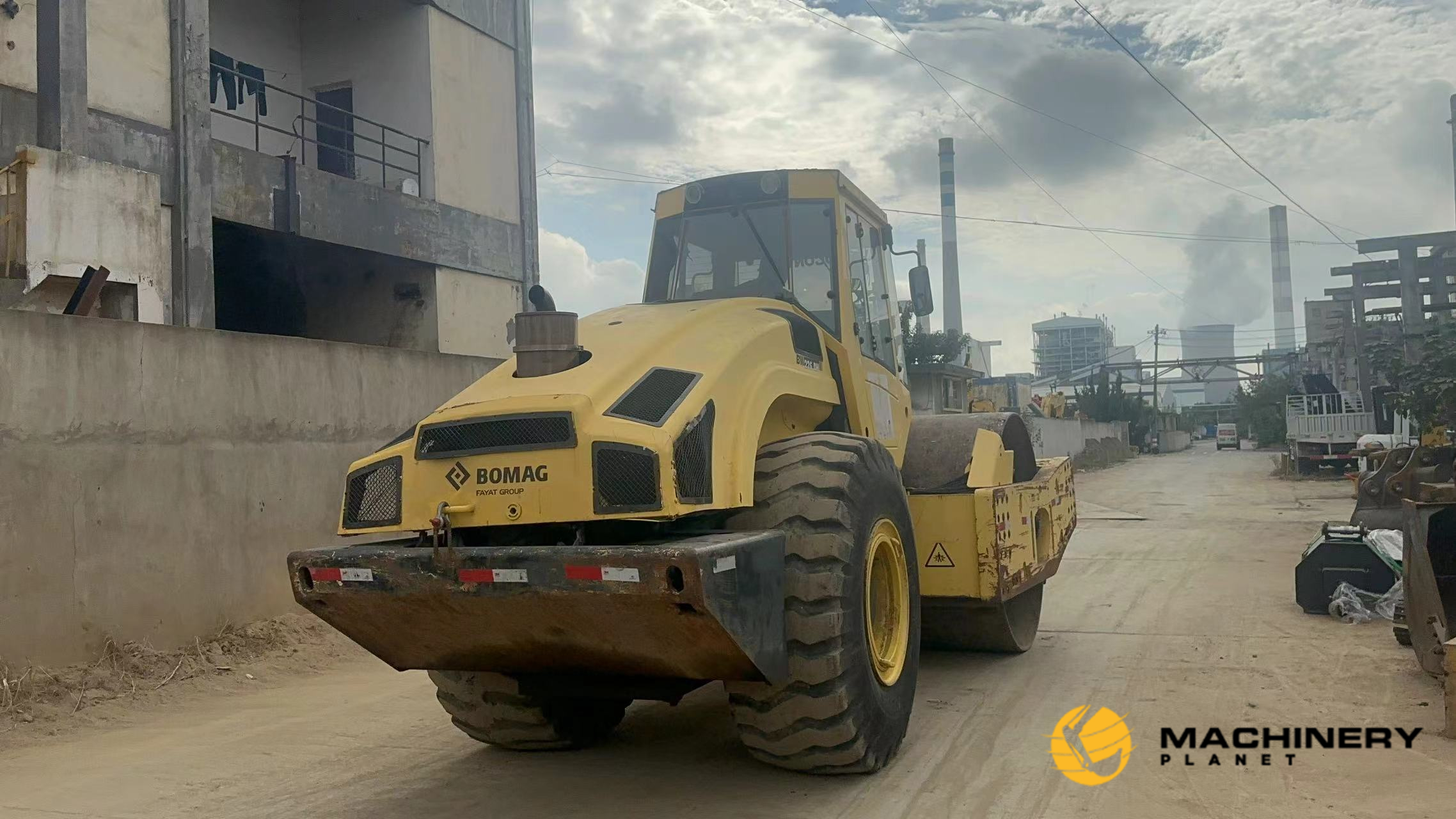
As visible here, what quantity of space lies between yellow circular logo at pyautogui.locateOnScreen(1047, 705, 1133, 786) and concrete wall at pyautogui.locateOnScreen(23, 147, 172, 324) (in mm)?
9097

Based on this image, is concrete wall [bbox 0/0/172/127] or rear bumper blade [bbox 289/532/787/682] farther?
concrete wall [bbox 0/0/172/127]

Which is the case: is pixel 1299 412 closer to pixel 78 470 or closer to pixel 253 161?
pixel 253 161

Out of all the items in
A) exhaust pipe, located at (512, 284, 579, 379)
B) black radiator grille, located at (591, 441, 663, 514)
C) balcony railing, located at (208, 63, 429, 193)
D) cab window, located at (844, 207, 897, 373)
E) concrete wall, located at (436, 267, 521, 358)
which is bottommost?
black radiator grille, located at (591, 441, 663, 514)

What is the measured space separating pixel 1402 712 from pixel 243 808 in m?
5.92

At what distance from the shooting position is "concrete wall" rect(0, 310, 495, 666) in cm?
741

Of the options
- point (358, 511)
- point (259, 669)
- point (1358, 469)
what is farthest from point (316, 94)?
point (1358, 469)

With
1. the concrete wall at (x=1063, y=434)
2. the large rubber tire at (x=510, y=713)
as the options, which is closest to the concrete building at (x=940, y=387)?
the concrete wall at (x=1063, y=434)

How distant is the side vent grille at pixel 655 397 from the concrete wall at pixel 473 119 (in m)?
13.1

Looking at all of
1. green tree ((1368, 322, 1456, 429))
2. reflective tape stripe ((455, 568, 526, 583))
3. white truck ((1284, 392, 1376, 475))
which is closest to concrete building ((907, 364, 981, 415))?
white truck ((1284, 392, 1376, 475))

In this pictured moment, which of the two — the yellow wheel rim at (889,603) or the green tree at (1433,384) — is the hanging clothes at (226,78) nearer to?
the yellow wheel rim at (889,603)

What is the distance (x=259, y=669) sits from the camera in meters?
8.50

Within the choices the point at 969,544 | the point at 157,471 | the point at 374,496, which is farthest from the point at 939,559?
the point at 157,471

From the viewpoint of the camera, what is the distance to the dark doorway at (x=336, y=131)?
56.9ft

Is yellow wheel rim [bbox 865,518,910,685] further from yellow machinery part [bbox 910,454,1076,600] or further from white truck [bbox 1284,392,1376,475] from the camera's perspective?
white truck [bbox 1284,392,1376,475]
